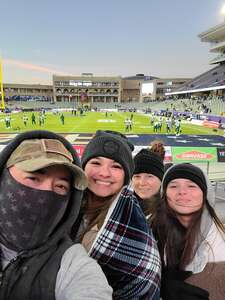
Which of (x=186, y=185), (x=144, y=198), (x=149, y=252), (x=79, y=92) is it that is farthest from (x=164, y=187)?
(x=79, y=92)

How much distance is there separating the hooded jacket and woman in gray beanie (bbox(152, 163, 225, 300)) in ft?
2.37

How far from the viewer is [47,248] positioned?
1156mm

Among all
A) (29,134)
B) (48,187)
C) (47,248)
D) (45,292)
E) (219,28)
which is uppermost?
(219,28)

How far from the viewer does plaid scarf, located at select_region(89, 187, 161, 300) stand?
124 centimetres

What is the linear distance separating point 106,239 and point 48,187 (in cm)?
36

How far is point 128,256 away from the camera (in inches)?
49.4

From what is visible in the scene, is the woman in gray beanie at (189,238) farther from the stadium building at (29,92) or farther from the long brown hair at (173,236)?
the stadium building at (29,92)

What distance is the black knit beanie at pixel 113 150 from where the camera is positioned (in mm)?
1990

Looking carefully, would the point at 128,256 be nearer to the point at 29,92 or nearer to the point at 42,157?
the point at 42,157

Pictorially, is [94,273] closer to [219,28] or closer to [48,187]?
[48,187]

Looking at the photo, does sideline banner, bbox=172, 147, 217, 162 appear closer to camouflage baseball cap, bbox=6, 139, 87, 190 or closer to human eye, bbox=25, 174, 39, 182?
camouflage baseball cap, bbox=6, 139, 87, 190

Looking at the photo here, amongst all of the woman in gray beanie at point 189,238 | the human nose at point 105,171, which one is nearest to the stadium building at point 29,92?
the human nose at point 105,171

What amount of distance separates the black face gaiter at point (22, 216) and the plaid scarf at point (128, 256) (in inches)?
10.9

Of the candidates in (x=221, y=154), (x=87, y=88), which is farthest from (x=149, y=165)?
(x=87, y=88)
